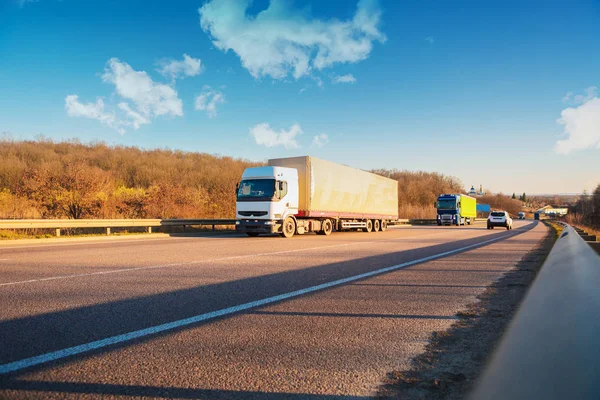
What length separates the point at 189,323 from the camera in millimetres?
4926

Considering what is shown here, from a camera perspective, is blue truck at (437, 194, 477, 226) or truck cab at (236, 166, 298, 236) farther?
blue truck at (437, 194, 477, 226)

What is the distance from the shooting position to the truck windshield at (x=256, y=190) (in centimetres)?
2038

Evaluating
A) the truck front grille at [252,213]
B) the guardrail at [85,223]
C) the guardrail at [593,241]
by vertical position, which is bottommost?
the guardrail at [85,223]

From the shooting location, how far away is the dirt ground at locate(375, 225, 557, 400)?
3055 millimetres

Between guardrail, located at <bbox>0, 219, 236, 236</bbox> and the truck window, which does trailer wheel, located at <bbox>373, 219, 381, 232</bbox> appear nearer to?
guardrail, located at <bbox>0, 219, 236, 236</bbox>

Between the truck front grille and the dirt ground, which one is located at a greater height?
the truck front grille

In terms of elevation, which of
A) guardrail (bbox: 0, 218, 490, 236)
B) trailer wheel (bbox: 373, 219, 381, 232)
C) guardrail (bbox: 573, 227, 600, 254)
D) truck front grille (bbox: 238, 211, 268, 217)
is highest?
truck front grille (bbox: 238, 211, 268, 217)

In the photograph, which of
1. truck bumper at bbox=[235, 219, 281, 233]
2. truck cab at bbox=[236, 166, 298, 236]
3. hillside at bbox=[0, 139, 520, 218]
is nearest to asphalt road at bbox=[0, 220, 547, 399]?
truck bumper at bbox=[235, 219, 281, 233]

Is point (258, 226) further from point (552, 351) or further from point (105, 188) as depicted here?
point (552, 351)

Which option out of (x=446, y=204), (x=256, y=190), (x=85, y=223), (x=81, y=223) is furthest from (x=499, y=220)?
(x=81, y=223)

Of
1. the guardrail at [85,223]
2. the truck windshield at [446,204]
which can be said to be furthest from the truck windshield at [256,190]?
the truck windshield at [446,204]

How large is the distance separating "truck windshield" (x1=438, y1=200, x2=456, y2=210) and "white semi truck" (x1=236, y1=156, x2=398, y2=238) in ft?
66.0

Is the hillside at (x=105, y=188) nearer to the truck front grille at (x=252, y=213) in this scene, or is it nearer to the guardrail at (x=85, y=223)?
the guardrail at (x=85, y=223)

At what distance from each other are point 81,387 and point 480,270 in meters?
8.57
